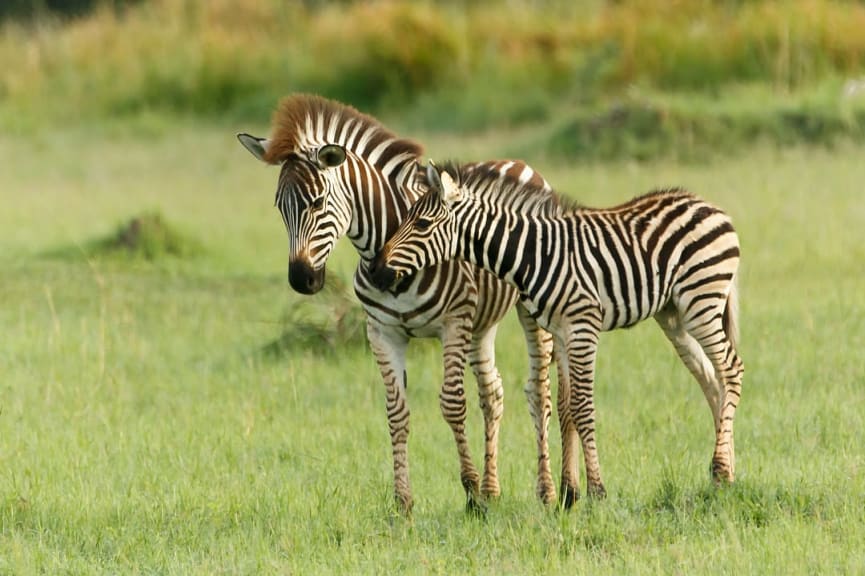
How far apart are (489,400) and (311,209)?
1.46m

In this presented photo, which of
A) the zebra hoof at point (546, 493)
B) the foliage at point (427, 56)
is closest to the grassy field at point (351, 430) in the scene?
the zebra hoof at point (546, 493)

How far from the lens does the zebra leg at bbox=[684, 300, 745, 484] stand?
692cm

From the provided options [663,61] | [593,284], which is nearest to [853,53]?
[663,61]

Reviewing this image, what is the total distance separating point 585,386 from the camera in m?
6.56

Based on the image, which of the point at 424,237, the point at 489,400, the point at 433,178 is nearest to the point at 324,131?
the point at 433,178

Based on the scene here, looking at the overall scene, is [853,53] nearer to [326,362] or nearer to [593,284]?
[326,362]

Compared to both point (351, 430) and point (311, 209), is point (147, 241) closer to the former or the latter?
point (351, 430)

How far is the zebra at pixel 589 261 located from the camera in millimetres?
6523

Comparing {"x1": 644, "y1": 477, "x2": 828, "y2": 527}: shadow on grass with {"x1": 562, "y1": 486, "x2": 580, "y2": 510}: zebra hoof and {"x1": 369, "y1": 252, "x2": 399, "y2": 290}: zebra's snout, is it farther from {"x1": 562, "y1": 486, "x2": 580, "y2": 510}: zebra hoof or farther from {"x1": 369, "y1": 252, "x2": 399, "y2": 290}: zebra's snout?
{"x1": 369, "y1": 252, "x2": 399, "y2": 290}: zebra's snout


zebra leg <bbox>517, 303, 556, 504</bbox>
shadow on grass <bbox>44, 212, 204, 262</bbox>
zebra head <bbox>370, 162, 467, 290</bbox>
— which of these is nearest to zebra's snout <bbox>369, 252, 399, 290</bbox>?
zebra head <bbox>370, 162, 467, 290</bbox>

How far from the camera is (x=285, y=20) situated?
27.6 m

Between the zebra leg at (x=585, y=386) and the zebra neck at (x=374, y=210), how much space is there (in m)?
1.02

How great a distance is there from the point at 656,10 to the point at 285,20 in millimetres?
7878

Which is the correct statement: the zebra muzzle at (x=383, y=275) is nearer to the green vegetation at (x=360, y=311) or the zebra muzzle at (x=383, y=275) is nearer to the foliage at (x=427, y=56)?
the green vegetation at (x=360, y=311)
